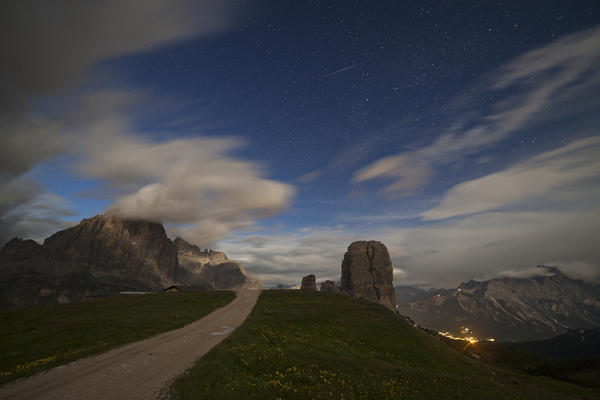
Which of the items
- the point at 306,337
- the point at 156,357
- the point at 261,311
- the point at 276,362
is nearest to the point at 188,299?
the point at 261,311

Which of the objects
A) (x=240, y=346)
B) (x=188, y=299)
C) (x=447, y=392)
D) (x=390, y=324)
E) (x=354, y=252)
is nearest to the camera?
(x=447, y=392)

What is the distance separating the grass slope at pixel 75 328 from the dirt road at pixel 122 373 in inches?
92.9

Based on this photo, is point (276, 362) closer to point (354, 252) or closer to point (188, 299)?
point (188, 299)

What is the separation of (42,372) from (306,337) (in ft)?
79.4

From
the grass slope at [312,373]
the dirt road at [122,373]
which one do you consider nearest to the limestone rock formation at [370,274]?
the grass slope at [312,373]

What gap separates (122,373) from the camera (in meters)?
20.2

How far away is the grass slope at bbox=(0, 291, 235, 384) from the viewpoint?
26.2 m

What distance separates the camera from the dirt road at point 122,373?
17031 millimetres

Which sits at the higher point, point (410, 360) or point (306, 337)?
point (306, 337)

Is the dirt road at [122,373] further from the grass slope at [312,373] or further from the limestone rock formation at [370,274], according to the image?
the limestone rock formation at [370,274]

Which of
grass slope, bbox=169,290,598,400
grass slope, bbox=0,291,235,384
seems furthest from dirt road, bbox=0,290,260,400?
grass slope, bbox=0,291,235,384

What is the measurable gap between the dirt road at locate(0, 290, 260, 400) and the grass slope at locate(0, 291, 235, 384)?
2358 mm

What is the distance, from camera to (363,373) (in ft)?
70.1

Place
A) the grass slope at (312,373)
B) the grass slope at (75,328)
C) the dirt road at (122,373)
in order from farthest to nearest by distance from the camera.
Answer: the grass slope at (75,328)
the dirt road at (122,373)
the grass slope at (312,373)
